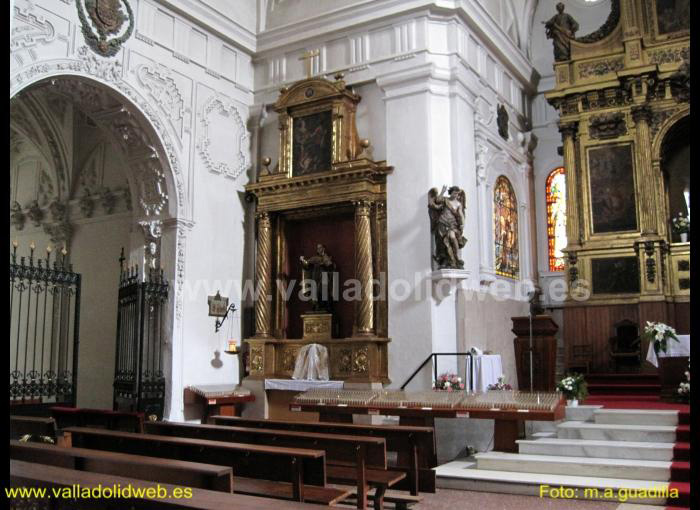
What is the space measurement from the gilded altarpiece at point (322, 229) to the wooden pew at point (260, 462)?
6262 mm

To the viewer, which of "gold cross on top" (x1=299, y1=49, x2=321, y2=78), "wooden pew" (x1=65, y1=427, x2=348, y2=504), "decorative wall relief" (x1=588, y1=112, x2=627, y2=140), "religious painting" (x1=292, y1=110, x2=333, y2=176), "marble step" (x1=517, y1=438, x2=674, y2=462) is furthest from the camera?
"decorative wall relief" (x1=588, y1=112, x2=627, y2=140)

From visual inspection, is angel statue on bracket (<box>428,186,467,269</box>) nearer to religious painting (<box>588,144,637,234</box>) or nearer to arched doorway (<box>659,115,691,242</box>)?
religious painting (<box>588,144,637,234</box>)

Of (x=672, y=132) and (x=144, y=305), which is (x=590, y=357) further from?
(x=144, y=305)

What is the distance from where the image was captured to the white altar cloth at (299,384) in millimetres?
12185

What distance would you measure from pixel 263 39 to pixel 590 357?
378 inches

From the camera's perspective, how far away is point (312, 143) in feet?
45.0

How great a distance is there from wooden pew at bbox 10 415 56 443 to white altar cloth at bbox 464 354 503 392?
21.1 ft

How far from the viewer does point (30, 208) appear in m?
16.5

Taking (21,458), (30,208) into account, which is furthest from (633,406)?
(30,208)

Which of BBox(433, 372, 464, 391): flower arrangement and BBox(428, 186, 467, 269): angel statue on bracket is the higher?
BBox(428, 186, 467, 269): angel statue on bracket

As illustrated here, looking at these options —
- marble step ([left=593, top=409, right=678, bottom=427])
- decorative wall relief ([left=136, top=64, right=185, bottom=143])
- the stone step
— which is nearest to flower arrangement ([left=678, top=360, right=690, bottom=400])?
marble step ([left=593, top=409, right=678, bottom=427])

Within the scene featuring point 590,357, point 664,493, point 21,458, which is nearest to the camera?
point 21,458

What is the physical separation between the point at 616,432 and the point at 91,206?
12.1 m

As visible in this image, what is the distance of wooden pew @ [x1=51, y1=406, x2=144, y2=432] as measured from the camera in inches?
364
